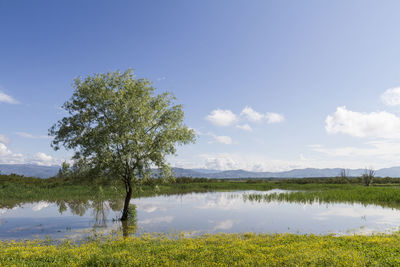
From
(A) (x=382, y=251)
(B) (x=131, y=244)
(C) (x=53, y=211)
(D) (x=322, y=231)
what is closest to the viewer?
(A) (x=382, y=251)

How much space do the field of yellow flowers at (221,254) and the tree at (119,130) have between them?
407 inches

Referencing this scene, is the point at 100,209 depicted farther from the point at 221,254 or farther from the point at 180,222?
the point at 221,254

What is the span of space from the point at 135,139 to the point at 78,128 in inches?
242

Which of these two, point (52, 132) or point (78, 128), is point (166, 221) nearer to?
point (78, 128)

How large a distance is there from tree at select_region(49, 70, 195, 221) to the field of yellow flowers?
1035cm

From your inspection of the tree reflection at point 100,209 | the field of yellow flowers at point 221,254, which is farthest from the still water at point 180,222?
the field of yellow flowers at point 221,254

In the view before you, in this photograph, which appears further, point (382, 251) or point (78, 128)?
point (78, 128)

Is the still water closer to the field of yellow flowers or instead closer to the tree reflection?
the tree reflection

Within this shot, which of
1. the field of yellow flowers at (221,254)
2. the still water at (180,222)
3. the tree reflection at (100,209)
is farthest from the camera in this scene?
the tree reflection at (100,209)

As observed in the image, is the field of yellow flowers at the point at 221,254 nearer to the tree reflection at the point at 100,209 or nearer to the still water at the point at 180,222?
the still water at the point at 180,222

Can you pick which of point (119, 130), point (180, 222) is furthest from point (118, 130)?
point (180, 222)

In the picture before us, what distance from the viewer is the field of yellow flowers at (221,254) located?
12.1 m

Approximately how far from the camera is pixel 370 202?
43.0m

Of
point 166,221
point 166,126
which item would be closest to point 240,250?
point 166,221
